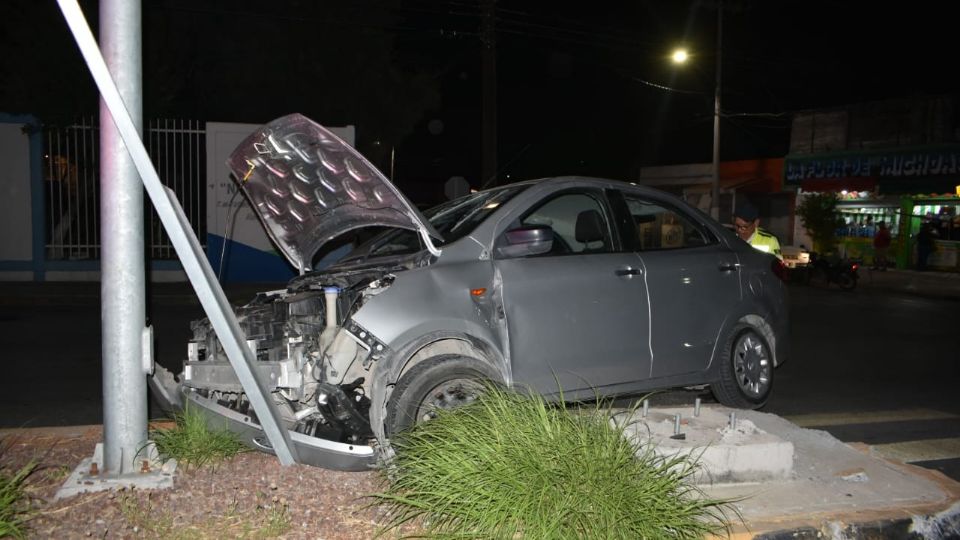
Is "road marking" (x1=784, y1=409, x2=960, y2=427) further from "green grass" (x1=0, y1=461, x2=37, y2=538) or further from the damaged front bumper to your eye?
"green grass" (x1=0, y1=461, x2=37, y2=538)

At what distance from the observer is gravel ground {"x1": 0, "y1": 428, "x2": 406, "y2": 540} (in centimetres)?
341

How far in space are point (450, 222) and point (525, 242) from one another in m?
0.82

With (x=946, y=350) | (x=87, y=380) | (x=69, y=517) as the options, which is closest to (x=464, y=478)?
(x=69, y=517)

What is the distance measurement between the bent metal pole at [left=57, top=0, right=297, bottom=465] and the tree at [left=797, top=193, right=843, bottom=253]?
75.2ft

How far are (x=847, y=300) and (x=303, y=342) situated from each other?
1518 cm

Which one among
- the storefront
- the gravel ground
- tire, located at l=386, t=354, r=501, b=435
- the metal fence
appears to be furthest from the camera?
the storefront

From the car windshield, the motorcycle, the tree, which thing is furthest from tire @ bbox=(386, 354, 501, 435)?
the tree

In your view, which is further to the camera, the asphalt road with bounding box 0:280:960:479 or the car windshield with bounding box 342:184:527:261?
the asphalt road with bounding box 0:280:960:479

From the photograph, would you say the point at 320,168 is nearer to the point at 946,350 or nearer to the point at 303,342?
the point at 303,342

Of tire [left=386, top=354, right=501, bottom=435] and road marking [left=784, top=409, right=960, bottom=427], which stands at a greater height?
tire [left=386, top=354, right=501, bottom=435]

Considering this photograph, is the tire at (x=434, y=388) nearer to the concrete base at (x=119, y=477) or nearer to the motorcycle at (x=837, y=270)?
the concrete base at (x=119, y=477)

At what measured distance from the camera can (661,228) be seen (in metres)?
5.96

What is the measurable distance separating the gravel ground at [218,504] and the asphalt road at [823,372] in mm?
2407

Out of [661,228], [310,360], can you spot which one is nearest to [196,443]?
[310,360]
